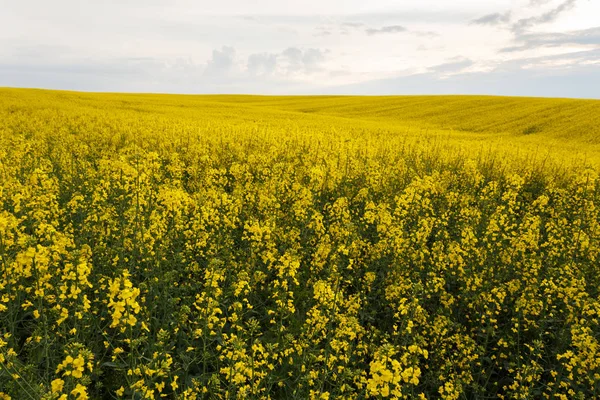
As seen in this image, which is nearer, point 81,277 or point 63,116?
point 81,277

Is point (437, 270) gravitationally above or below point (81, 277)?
below

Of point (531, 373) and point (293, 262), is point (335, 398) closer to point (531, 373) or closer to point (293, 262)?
point (293, 262)

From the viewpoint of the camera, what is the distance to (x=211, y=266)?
3.63m

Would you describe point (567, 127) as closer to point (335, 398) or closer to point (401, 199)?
point (401, 199)

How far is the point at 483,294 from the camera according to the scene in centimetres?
448

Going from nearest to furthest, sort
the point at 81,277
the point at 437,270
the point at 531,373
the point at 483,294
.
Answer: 1. the point at 81,277
2. the point at 531,373
3. the point at 483,294
4. the point at 437,270

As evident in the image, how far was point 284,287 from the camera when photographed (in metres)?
3.71

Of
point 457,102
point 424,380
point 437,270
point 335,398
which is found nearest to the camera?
point 335,398

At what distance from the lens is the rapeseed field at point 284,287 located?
9.88 feet

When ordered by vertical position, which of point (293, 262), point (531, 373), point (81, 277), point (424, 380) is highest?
point (81, 277)

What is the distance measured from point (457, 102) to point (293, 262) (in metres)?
39.3

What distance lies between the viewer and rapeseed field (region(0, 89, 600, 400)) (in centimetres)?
301

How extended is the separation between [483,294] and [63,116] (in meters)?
18.5

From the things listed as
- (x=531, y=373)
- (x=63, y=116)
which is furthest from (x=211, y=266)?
(x=63, y=116)
